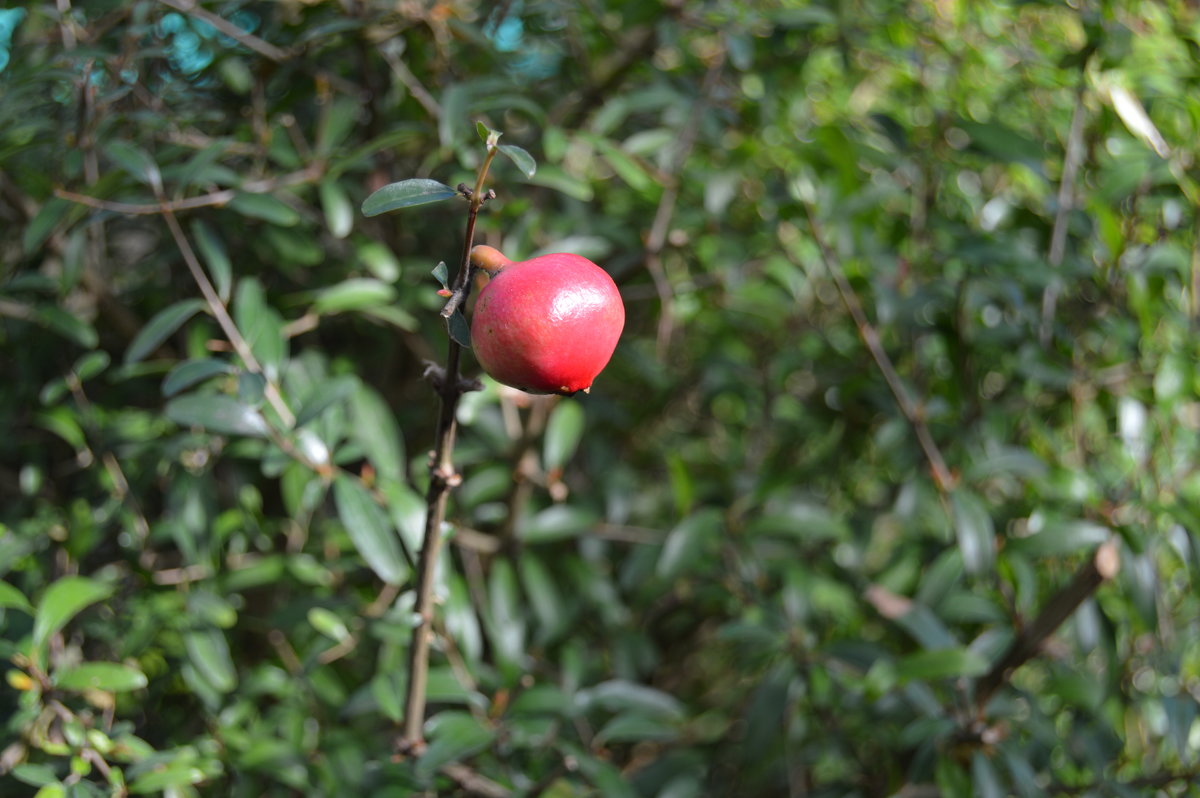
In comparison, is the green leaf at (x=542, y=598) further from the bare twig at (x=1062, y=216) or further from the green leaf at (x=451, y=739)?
the bare twig at (x=1062, y=216)

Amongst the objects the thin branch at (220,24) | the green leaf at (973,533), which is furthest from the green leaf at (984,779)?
the thin branch at (220,24)

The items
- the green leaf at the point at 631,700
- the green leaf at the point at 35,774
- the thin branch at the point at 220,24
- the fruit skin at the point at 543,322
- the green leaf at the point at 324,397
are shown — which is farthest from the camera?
the green leaf at the point at 631,700

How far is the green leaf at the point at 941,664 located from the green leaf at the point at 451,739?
0.43 m

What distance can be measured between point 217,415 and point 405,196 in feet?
1.38

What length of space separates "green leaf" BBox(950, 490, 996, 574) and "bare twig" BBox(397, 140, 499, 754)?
24.6 inches

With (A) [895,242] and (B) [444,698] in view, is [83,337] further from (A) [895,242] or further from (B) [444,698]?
(A) [895,242]

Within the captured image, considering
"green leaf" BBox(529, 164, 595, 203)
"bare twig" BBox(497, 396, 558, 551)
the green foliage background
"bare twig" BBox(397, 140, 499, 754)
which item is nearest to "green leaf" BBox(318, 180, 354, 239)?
the green foliage background

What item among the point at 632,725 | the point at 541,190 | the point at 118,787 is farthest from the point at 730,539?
the point at 118,787

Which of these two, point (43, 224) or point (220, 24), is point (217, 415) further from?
point (220, 24)

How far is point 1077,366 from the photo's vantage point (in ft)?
3.89

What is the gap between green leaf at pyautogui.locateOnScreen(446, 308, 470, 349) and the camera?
1.55ft

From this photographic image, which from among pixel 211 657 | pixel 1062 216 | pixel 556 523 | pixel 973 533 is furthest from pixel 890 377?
pixel 211 657

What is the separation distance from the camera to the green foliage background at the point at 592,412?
0.94 meters

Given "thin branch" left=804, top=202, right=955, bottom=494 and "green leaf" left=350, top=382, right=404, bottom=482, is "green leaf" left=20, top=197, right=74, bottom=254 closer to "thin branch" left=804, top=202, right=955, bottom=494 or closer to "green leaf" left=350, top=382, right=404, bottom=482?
"green leaf" left=350, top=382, right=404, bottom=482
